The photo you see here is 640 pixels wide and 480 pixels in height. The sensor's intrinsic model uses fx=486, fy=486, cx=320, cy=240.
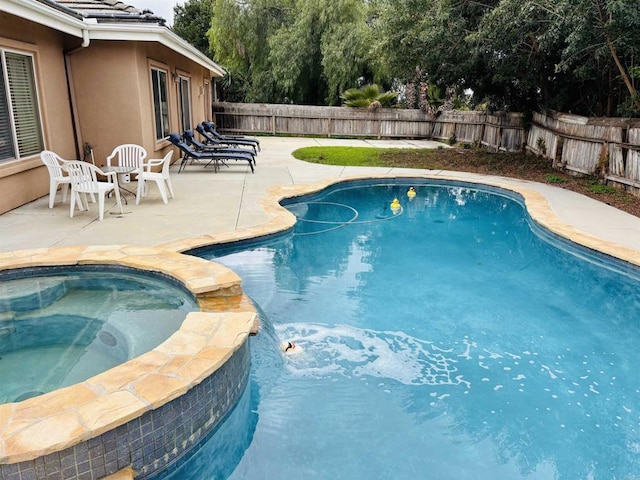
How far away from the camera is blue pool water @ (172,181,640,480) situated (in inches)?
119

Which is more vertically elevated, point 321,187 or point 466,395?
point 321,187

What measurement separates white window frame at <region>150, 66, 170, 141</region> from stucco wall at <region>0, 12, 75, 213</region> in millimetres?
1796

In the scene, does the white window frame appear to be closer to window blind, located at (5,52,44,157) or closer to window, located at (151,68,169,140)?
window, located at (151,68,169,140)

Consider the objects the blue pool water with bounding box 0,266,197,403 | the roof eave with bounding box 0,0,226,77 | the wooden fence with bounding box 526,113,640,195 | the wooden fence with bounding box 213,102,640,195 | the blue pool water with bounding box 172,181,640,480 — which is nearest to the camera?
the blue pool water with bounding box 172,181,640,480

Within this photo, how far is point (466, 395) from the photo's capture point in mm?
3654

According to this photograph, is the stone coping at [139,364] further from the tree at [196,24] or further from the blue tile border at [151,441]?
the tree at [196,24]

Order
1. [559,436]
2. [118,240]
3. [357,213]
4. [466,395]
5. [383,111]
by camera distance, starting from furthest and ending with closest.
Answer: [383,111] < [357,213] < [118,240] < [466,395] < [559,436]

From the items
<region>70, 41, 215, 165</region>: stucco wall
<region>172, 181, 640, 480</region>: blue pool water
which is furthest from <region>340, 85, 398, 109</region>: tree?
<region>172, 181, 640, 480</region>: blue pool water

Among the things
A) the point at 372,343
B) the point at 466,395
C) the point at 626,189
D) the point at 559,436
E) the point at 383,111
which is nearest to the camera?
the point at 559,436

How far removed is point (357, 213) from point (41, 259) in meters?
5.22

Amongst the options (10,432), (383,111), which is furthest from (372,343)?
(383,111)

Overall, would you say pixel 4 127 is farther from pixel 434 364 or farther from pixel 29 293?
pixel 434 364

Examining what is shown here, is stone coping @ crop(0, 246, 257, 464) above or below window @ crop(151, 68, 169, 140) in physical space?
below

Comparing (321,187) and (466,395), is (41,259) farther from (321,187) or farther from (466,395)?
(321,187)
